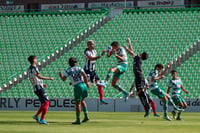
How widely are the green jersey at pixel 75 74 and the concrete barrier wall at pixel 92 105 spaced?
1180 centimetres

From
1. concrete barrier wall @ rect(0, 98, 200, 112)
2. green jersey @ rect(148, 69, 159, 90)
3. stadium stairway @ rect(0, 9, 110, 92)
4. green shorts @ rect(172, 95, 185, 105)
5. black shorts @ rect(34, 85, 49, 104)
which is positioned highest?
stadium stairway @ rect(0, 9, 110, 92)

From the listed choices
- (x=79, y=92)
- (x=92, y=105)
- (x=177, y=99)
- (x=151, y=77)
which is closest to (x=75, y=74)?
(x=79, y=92)

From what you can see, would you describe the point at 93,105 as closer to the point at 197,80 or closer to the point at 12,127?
the point at 197,80

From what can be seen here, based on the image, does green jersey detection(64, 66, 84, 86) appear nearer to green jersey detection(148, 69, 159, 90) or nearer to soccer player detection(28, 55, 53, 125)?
soccer player detection(28, 55, 53, 125)

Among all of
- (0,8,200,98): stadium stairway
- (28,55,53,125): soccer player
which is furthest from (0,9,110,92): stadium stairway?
(28,55,53,125): soccer player

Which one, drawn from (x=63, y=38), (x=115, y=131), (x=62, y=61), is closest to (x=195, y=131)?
(x=115, y=131)

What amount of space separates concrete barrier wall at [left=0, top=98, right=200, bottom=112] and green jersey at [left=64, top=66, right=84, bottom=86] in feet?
38.7

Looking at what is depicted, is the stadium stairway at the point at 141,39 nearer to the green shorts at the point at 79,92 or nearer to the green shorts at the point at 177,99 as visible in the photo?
the green shorts at the point at 177,99

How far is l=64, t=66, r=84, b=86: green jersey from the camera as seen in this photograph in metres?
16.6

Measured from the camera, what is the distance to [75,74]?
1669cm

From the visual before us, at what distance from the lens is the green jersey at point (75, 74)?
16.6 m

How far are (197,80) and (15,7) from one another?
21.0 meters

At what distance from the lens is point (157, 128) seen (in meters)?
15.2

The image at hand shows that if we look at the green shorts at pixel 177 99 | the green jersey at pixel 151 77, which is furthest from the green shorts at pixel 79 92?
the green shorts at pixel 177 99
